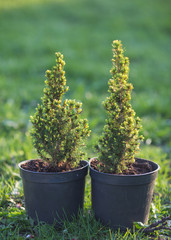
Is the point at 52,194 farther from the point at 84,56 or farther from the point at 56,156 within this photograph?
the point at 84,56

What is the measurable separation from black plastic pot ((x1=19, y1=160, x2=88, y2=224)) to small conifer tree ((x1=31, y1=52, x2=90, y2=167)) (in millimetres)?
169

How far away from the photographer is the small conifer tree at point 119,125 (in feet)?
7.89

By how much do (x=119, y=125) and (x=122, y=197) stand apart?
553 mm

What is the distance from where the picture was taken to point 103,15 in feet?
47.7

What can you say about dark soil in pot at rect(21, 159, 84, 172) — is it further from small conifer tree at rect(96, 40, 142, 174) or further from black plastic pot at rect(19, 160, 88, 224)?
small conifer tree at rect(96, 40, 142, 174)

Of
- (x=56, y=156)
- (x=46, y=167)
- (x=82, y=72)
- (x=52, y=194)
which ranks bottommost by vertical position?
Result: (x=52, y=194)

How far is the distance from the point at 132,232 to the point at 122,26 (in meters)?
12.0

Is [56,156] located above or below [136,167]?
above

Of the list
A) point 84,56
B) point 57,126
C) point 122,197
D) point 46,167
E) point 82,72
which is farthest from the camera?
point 84,56

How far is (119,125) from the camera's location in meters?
2.44

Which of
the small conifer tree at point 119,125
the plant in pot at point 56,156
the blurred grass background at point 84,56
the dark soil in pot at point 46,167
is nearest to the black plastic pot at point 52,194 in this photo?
the plant in pot at point 56,156

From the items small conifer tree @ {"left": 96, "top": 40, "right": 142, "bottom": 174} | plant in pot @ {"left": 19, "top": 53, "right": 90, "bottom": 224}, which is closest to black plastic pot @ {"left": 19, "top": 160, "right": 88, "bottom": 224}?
plant in pot @ {"left": 19, "top": 53, "right": 90, "bottom": 224}

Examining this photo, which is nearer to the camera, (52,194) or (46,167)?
(52,194)

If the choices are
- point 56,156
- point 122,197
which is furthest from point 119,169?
point 56,156
